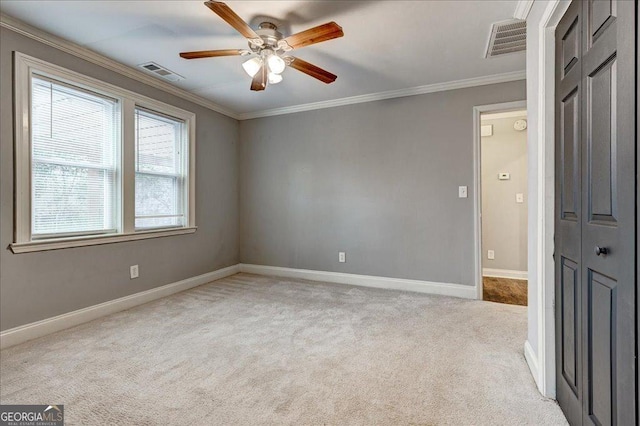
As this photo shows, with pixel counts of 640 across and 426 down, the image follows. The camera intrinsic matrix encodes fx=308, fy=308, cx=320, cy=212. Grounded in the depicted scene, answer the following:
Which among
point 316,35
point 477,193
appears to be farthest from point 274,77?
point 477,193

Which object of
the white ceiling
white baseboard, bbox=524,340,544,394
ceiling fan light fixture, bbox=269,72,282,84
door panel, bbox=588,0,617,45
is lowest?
white baseboard, bbox=524,340,544,394

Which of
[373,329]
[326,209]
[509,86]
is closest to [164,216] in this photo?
[326,209]

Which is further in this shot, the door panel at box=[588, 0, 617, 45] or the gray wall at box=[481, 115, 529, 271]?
the gray wall at box=[481, 115, 529, 271]

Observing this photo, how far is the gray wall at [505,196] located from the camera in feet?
14.5

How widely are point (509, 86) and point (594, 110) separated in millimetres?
2519

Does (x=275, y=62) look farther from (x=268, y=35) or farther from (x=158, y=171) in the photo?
(x=158, y=171)

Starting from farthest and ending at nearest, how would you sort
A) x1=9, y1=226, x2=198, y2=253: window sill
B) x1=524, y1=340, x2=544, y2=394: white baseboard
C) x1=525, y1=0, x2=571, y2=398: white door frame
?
1. x1=9, y1=226, x2=198, y2=253: window sill
2. x1=524, y1=340, x2=544, y2=394: white baseboard
3. x1=525, y1=0, x2=571, y2=398: white door frame

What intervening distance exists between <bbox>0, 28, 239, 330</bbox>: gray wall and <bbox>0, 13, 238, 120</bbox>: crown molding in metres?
0.05

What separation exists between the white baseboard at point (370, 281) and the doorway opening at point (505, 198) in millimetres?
994

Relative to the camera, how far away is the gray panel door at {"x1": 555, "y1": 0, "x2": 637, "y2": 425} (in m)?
0.99

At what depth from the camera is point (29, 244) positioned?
2434mm

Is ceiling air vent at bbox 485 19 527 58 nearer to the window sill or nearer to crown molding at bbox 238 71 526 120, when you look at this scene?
crown molding at bbox 238 71 526 120

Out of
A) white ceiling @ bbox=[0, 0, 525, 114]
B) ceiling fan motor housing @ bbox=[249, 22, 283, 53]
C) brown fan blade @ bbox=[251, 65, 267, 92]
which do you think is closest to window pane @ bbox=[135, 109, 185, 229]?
white ceiling @ bbox=[0, 0, 525, 114]

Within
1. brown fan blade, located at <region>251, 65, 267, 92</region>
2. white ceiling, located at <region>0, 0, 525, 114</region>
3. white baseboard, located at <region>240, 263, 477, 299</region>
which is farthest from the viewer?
white baseboard, located at <region>240, 263, 477, 299</region>
